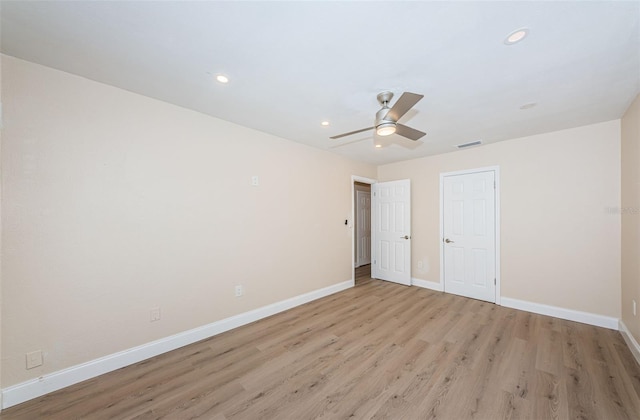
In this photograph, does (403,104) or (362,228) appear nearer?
(403,104)

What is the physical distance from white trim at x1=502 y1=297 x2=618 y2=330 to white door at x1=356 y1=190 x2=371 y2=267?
3.33m

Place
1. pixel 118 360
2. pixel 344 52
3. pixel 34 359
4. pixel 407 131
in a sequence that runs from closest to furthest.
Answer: pixel 344 52 → pixel 34 359 → pixel 118 360 → pixel 407 131

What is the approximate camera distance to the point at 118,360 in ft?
7.07

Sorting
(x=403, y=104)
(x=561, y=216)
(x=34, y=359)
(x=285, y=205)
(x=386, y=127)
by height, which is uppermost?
(x=403, y=104)

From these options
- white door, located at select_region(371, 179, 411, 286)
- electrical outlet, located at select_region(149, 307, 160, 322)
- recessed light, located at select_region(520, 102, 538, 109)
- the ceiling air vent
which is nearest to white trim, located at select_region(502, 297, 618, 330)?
white door, located at select_region(371, 179, 411, 286)

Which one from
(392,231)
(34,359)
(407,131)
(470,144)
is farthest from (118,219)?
(470,144)

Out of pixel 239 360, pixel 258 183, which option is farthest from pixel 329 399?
pixel 258 183

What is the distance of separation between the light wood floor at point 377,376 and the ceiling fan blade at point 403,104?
2.23 metres

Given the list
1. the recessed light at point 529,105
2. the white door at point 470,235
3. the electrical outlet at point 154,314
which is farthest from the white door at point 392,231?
the electrical outlet at point 154,314

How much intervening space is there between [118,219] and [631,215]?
16.6 feet

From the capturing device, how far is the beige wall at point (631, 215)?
7.63 feet

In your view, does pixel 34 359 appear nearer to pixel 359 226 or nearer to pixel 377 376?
pixel 377 376

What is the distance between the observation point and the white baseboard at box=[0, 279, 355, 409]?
1.76 meters

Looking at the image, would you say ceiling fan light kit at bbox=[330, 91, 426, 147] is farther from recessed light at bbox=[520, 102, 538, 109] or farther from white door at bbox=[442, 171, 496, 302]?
white door at bbox=[442, 171, 496, 302]
